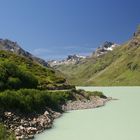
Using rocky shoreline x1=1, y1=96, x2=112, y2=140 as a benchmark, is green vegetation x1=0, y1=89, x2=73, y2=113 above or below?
above

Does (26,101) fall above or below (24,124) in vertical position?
above

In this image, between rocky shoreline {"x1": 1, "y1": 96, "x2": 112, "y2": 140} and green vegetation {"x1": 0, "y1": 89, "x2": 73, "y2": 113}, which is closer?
rocky shoreline {"x1": 1, "y1": 96, "x2": 112, "y2": 140}

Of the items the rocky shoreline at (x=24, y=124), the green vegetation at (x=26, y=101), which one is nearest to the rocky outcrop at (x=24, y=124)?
the rocky shoreline at (x=24, y=124)

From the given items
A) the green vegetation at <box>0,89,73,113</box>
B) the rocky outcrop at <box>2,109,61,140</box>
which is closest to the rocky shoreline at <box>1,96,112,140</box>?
the rocky outcrop at <box>2,109,61,140</box>

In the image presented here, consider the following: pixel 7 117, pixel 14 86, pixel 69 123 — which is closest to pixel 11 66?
pixel 14 86

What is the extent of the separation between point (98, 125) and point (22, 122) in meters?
12.3

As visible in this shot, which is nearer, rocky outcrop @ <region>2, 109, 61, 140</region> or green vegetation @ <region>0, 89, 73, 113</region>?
rocky outcrop @ <region>2, 109, 61, 140</region>

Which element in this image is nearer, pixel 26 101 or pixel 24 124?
pixel 24 124

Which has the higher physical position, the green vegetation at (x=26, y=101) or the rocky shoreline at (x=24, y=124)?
the green vegetation at (x=26, y=101)

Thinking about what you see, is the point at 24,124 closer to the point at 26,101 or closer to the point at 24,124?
the point at 24,124

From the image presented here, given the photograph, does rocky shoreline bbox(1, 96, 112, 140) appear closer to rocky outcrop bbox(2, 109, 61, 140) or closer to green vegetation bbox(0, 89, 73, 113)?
rocky outcrop bbox(2, 109, 61, 140)

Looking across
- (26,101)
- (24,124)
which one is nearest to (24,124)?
(24,124)

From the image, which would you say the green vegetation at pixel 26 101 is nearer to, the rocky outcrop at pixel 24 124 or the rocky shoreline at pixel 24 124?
the rocky shoreline at pixel 24 124

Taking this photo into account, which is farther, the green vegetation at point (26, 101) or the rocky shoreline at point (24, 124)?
the green vegetation at point (26, 101)
